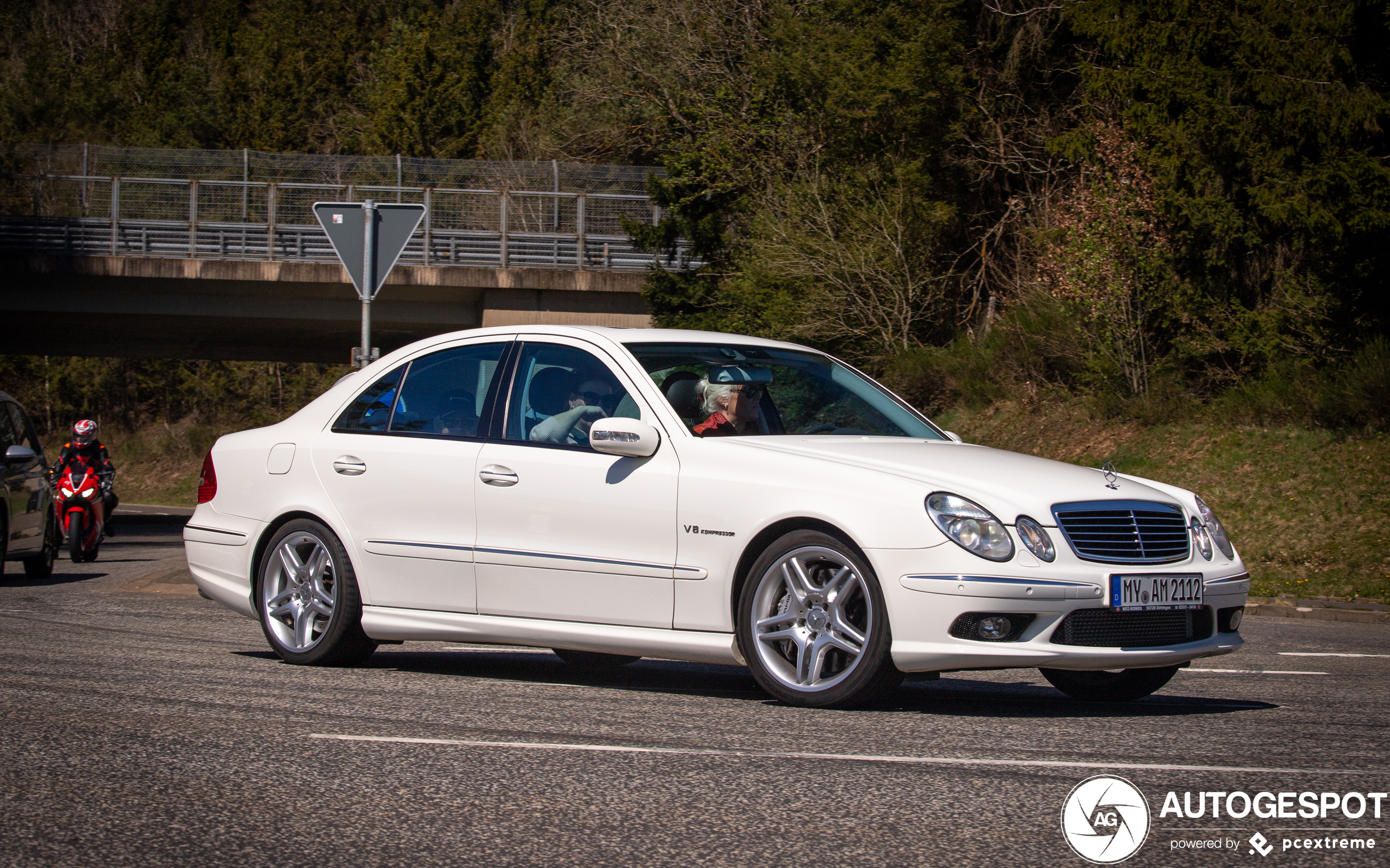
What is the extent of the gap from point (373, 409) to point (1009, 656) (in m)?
3.72

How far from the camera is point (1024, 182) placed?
97.6 feet

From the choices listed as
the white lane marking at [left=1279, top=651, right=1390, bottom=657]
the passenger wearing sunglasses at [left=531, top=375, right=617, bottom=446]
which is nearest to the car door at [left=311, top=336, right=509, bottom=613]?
the passenger wearing sunglasses at [left=531, top=375, right=617, bottom=446]

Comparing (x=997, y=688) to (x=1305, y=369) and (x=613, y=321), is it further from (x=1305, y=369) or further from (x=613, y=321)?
(x=613, y=321)

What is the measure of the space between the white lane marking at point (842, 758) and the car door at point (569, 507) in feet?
4.31

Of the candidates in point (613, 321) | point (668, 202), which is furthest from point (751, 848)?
point (613, 321)

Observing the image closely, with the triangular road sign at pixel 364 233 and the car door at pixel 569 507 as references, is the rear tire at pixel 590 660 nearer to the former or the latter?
the car door at pixel 569 507

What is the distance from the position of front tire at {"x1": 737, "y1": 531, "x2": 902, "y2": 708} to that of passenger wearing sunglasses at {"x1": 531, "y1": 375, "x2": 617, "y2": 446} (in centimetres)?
124

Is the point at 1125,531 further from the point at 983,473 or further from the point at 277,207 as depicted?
the point at 277,207

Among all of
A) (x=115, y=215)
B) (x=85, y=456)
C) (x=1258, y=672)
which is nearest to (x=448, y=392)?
(x=1258, y=672)

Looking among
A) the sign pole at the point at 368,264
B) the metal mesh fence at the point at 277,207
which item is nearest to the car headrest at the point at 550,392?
the sign pole at the point at 368,264

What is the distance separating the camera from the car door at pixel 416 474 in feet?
24.7

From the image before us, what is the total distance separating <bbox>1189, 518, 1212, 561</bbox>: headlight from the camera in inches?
266

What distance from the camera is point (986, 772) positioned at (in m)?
5.12

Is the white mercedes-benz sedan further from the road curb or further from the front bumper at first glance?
the road curb
